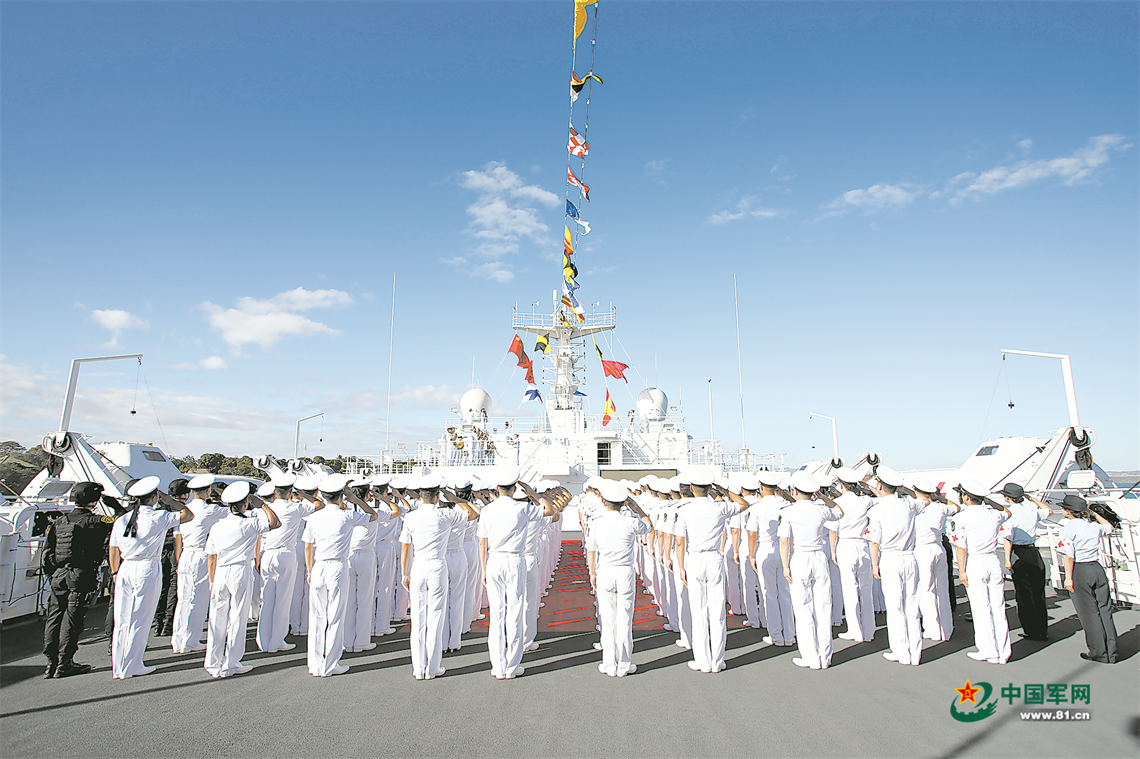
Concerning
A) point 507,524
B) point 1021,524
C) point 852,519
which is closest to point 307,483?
point 507,524

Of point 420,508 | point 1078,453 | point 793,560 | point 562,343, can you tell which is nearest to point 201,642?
point 420,508

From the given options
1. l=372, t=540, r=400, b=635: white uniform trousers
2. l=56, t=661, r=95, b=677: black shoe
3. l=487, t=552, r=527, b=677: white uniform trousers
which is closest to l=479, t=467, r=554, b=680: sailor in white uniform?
l=487, t=552, r=527, b=677: white uniform trousers

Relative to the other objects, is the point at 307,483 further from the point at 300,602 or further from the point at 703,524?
the point at 703,524

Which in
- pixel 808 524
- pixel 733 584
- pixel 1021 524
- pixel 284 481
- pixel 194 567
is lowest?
pixel 733 584

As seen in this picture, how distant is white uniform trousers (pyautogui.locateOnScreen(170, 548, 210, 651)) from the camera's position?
21.2 feet

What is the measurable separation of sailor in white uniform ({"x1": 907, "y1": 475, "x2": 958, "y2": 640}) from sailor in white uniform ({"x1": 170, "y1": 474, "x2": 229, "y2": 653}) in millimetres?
8059

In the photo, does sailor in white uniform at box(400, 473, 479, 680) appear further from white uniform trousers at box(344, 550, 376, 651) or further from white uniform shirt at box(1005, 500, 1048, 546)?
white uniform shirt at box(1005, 500, 1048, 546)

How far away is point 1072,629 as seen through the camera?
732cm

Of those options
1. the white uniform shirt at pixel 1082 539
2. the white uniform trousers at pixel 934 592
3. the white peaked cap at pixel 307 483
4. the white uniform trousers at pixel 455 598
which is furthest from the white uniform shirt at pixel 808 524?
the white peaked cap at pixel 307 483

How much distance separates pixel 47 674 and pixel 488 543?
4.63 m

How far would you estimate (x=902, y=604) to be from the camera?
6215 mm

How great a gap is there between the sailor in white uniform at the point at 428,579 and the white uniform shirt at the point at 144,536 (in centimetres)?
246

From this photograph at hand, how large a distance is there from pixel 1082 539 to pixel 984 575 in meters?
0.97

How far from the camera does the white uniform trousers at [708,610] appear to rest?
590 cm
